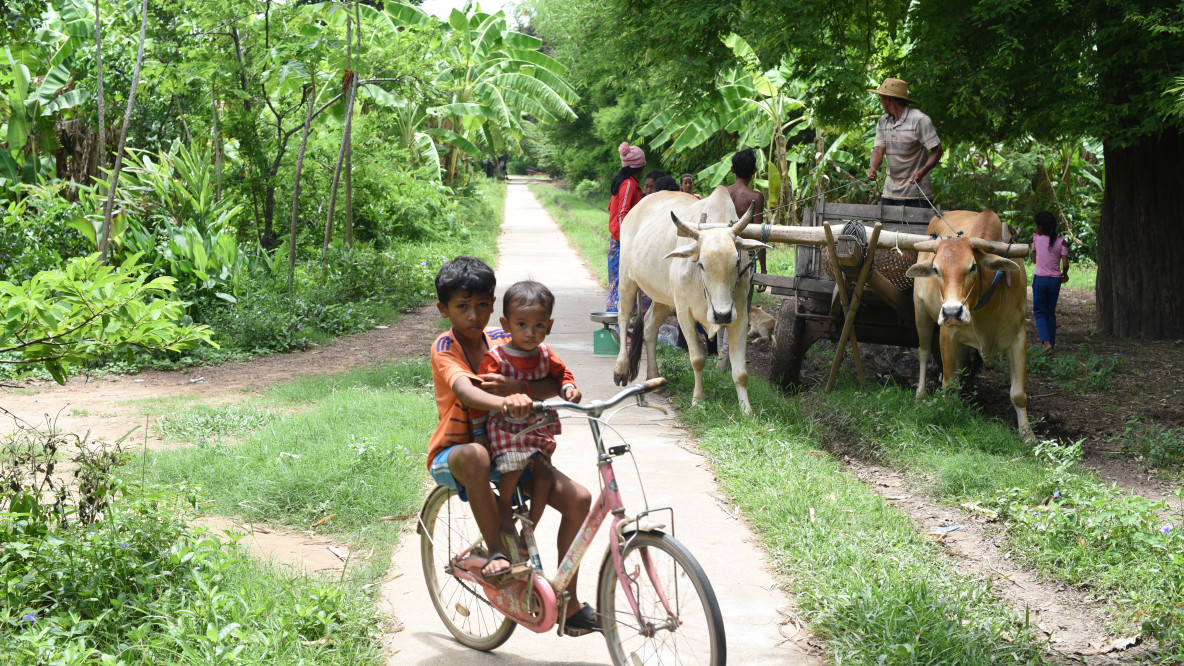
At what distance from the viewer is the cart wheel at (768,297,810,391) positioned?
8.16 metres

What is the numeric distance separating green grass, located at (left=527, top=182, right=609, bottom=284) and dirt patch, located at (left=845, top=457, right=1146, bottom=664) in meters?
11.3

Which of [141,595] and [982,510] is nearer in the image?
[141,595]

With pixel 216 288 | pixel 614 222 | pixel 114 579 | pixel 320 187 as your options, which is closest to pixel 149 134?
pixel 320 187

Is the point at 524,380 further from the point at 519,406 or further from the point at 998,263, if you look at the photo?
the point at 998,263

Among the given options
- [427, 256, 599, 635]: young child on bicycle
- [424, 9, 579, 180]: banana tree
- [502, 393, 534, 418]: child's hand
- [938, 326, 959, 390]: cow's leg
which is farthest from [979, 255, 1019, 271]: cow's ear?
[424, 9, 579, 180]: banana tree

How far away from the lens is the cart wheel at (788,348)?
8.16 meters

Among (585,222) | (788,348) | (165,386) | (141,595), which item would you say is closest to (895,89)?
(788,348)

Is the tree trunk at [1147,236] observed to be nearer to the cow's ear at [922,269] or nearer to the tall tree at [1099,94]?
the tall tree at [1099,94]

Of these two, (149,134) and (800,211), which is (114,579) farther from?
(800,211)

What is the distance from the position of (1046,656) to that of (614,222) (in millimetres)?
7412

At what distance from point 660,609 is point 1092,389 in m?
6.20

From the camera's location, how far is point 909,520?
505cm

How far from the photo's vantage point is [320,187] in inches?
623

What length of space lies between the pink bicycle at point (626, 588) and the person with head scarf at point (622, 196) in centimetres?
622
